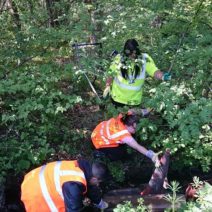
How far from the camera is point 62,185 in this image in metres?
3.98

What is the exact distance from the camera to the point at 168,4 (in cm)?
626

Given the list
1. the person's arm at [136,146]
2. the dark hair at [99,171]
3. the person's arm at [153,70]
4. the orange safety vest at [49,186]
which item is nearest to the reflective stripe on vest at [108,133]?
the person's arm at [136,146]

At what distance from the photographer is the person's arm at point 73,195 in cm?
389

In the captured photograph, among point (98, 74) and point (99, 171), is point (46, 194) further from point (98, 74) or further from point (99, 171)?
point (98, 74)

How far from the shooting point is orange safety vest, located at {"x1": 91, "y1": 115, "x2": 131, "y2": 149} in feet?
→ 17.2

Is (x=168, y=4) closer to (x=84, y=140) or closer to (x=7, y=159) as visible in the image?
(x=84, y=140)

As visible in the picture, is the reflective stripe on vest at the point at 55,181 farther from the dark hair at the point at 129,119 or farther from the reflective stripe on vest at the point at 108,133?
the dark hair at the point at 129,119

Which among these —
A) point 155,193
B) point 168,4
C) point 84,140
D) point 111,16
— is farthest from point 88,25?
point 155,193

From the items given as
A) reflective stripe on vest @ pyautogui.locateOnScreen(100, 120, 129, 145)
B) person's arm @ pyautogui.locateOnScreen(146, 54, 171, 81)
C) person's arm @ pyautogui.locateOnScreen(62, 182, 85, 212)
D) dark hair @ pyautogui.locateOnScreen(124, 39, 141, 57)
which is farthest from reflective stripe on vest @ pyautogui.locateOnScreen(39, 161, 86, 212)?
person's arm @ pyautogui.locateOnScreen(146, 54, 171, 81)

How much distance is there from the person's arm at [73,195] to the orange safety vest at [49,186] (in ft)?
0.23

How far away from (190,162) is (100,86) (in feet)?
10.4

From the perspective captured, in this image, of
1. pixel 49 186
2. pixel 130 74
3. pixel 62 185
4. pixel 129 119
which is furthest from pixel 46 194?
pixel 130 74

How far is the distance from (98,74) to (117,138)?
3.73ft

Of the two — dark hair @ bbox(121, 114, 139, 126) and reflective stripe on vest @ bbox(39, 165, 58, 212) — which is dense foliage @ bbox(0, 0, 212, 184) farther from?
reflective stripe on vest @ bbox(39, 165, 58, 212)
